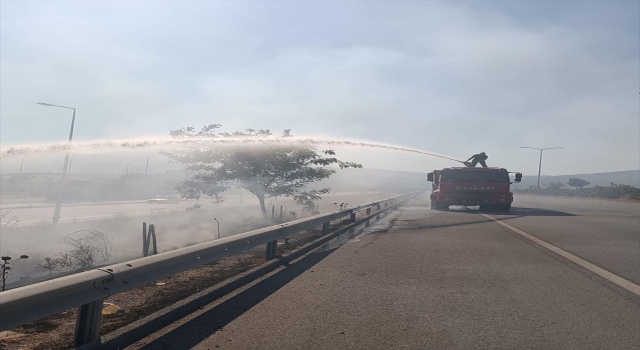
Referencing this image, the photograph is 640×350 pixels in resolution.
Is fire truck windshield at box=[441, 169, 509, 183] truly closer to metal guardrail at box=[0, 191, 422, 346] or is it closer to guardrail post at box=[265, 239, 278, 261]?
guardrail post at box=[265, 239, 278, 261]

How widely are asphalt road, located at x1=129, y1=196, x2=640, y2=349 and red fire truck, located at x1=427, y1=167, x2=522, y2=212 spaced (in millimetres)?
14632

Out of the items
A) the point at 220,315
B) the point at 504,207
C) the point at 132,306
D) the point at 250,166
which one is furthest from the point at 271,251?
the point at 504,207

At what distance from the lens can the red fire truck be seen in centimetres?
2583

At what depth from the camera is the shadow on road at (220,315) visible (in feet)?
15.3

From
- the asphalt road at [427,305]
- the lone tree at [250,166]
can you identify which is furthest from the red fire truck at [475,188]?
the asphalt road at [427,305]

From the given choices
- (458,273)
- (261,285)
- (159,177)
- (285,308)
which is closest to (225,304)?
(285,308)

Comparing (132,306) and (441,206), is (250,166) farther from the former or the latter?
(132,306)

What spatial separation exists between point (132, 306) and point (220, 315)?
3.89ft

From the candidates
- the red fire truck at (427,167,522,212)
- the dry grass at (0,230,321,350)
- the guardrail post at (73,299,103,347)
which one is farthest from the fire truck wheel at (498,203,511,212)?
the guardrail post at (73,299,103,347)

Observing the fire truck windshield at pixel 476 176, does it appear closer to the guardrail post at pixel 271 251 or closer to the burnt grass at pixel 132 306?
the burnt grass at pixel 132 306

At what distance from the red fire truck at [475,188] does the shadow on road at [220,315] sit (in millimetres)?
18830

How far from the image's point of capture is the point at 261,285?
7.40m

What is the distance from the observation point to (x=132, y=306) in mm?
6137

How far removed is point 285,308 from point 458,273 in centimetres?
355
